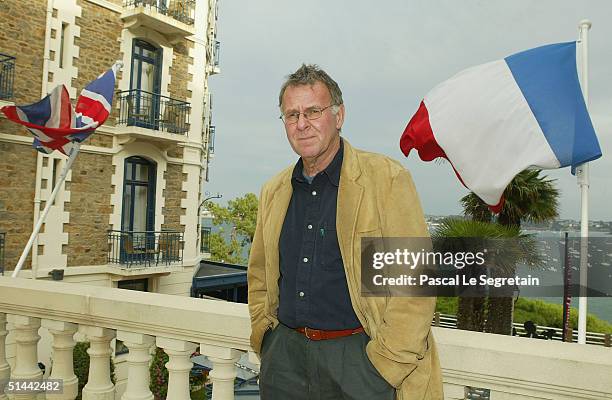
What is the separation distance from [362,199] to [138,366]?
192 centimetres

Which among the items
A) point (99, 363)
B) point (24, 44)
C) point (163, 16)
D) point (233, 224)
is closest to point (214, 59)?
point (163, 16)

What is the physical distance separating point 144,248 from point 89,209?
1.93 m

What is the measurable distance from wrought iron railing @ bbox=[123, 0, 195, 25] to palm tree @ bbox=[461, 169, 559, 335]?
464 inches

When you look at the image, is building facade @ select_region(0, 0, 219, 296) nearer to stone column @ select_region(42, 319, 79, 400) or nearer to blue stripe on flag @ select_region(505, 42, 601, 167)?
stone column @ select_region(42, 319, 79, 400)

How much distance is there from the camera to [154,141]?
13.9m

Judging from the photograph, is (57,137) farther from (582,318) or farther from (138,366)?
(582,318)

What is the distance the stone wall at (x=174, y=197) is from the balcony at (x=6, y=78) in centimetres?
479

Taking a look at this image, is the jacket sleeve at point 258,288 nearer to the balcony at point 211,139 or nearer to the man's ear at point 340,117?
the man's ear at point 340,117

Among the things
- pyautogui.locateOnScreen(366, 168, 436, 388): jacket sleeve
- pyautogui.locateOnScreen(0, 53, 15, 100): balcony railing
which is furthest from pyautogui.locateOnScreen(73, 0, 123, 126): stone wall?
pyautogui.locateOnScreen(366, 168, 436, 388): jacket sleeve

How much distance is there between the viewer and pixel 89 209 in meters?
12.6

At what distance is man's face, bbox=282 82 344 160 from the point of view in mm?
2164

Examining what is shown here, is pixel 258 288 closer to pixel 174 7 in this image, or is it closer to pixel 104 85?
pixel 104 85

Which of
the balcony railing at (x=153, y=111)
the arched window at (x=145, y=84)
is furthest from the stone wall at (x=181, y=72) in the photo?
the arched window at (x=145, y=84)

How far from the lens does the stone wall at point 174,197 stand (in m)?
14.6
